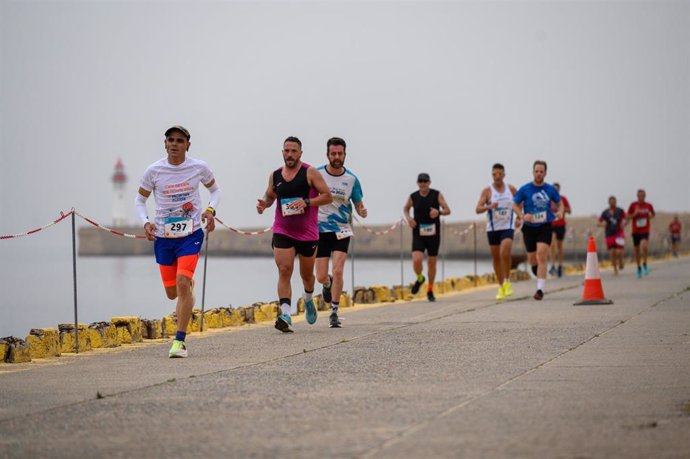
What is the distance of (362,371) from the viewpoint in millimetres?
10695

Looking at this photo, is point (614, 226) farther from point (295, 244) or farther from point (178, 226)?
point (178, 226)

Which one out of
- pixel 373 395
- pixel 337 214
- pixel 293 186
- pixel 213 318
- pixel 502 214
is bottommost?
pixel 373 395

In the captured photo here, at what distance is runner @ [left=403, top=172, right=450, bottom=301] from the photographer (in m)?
22.1

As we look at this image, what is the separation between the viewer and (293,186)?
14.9m

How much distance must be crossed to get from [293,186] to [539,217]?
312 inches

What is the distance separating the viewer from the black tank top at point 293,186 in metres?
14.9

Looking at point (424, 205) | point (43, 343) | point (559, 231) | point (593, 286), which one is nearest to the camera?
point (43, 343)

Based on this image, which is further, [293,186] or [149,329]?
[149,329]

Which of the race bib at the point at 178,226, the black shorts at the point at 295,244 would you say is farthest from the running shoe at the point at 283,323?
the race bib at the point at 178,226

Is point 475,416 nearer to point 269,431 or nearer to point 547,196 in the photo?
point 269,431

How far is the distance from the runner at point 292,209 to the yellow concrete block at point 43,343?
273 cm

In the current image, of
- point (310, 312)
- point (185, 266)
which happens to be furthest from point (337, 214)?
point (185, 266)

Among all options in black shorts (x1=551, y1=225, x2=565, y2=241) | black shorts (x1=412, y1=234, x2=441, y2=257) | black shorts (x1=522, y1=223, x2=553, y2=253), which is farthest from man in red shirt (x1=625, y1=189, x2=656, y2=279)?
black shorts (x1=412, y1=234, x2=441, y2=257)

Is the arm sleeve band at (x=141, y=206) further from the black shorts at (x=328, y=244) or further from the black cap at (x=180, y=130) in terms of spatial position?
the black shorts at (x=328, y=244)
